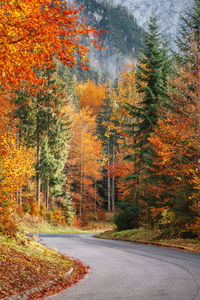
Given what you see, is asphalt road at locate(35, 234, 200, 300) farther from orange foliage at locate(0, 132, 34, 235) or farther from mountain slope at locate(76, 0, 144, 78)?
mountain slope at locate(76, 0, 144, 78)

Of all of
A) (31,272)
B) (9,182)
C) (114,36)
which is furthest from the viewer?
(114,36)

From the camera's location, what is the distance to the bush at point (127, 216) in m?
24.6

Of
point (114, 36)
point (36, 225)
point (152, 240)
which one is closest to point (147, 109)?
point (152, 240)

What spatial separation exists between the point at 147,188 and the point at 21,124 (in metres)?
17.5

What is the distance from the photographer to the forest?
757cm

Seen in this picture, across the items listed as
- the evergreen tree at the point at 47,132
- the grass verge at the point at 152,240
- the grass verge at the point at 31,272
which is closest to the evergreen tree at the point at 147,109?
the grass verge at the point at 152,240

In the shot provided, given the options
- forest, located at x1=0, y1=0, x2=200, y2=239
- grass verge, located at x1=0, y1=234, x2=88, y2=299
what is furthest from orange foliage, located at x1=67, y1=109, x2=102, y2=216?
grass verge, located at x1=0, y1=234, x2=88, y2=299

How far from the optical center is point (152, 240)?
792 inches

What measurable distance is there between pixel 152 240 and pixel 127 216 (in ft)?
17.1

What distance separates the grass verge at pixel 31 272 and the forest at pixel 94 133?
229 cm

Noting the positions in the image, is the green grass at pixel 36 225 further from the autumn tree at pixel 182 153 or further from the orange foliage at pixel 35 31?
the orange foliage at pixel 35 31

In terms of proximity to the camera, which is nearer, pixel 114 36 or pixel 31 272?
pixel 31 272

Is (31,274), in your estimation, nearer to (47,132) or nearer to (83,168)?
(47,132)

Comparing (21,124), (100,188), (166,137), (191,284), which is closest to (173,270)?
(191,284)
